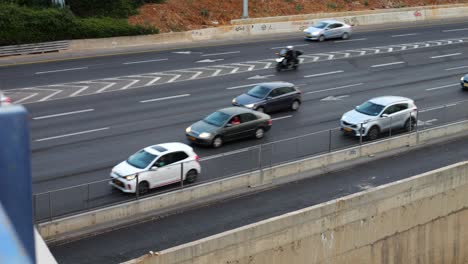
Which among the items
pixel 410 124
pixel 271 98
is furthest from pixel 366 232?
pixel 271 98

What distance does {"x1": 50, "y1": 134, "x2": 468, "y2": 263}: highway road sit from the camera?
54.3 feet

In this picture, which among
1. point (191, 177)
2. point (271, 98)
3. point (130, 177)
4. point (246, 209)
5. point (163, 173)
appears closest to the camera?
point (130, 177)

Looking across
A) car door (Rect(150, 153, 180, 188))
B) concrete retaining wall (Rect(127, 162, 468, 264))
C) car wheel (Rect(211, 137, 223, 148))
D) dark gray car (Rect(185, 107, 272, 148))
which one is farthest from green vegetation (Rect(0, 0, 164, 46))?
concrete retaining wall (Rect(127, 162, 468, 264))

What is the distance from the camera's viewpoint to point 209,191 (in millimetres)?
19953

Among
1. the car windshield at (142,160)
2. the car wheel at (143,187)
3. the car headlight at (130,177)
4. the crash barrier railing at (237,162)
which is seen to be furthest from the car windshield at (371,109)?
the car headlight at (130,177)

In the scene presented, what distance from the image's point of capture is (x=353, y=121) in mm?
26469

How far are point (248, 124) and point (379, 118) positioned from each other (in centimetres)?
513

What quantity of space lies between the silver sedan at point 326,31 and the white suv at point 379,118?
20.7 metres

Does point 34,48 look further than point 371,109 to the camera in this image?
Yes

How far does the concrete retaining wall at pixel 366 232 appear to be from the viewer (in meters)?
16.4

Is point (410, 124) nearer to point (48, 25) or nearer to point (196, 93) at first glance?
point (196, 93)

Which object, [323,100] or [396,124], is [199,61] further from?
[396,124]

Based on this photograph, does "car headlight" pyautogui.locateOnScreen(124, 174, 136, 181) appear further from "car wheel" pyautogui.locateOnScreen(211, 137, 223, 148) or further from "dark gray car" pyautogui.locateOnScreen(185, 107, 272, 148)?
"car wheel" pyautogui.locateOnScreen(211, 137, 223, 148)

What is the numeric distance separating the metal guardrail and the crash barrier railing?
71.3 ft
